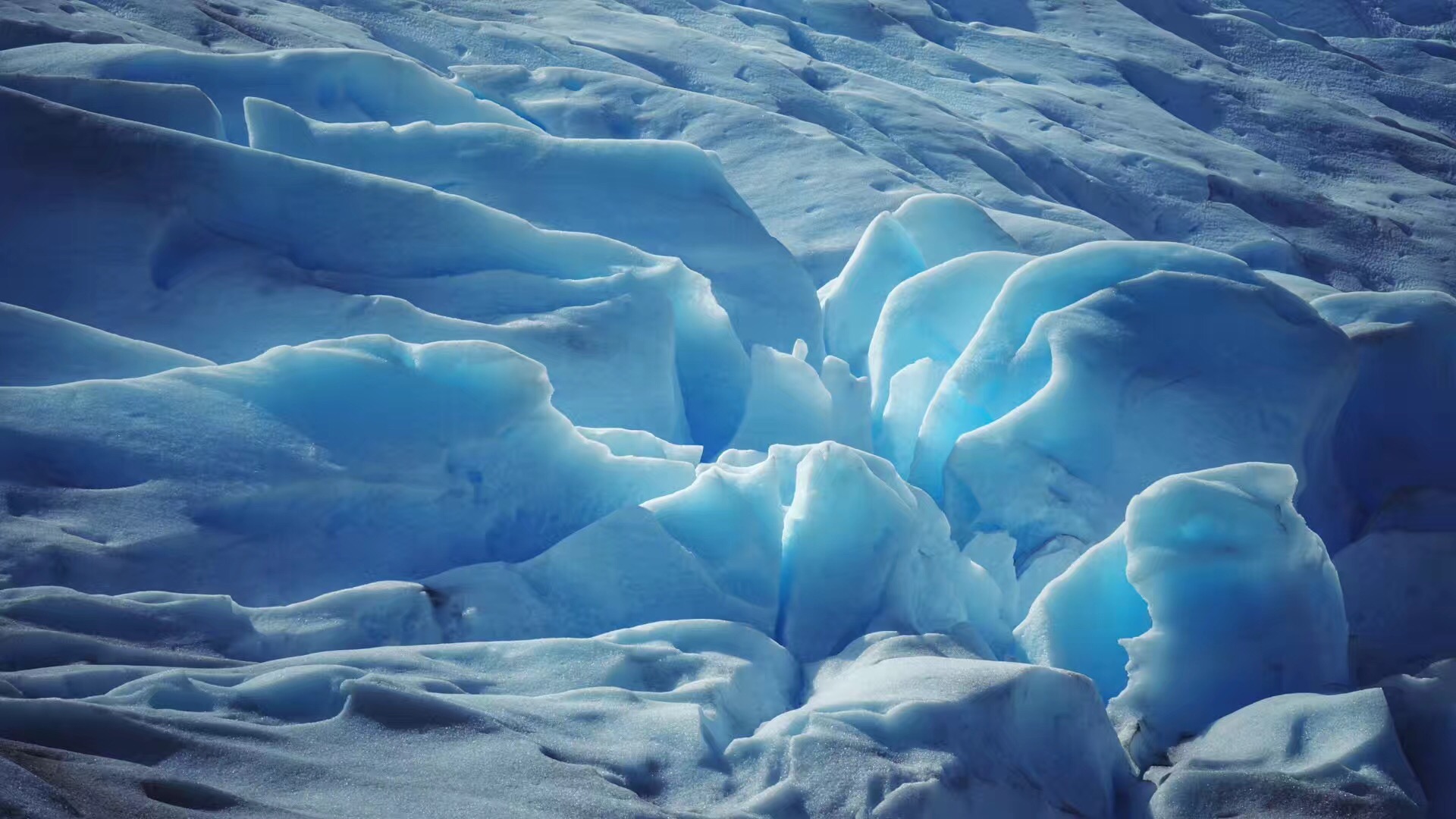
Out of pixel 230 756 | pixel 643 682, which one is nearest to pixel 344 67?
pixel 643 682

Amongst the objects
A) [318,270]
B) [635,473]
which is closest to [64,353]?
[318,270]

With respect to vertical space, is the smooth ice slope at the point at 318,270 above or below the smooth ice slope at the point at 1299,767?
above

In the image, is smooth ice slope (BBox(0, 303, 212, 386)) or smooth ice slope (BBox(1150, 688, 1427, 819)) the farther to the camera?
smooth ice slope (BBox(0, 303, 212, 386))

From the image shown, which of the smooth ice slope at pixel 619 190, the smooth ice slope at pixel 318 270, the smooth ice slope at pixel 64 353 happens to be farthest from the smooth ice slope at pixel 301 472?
the smooth ice slope at pixel 619 190

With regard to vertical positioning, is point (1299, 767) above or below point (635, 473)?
below

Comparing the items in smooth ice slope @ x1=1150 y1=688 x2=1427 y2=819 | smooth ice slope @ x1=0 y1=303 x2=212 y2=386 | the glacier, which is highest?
smooth ice slope @ x1=0 y1=303 x2=212 y2=386

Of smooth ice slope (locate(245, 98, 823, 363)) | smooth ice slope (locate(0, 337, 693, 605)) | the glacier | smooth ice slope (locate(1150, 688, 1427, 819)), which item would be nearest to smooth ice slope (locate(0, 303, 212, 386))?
the glacier

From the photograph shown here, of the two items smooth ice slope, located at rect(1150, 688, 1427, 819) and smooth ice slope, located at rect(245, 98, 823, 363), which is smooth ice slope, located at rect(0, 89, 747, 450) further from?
smooth ice slope, located at rect(1150, 688, 1427, 819)

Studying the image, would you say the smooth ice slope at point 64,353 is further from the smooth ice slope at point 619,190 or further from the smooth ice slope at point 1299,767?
the smooth ice slope at point 1299,767

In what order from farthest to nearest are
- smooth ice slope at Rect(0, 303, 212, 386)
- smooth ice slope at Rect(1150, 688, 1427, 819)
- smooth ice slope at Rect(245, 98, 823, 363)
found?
smooth ice slope at Rect(245, 98, 823, 363) < smooth ice slope at Rect(0, 303, 212, 386) < smooth ice slope at Rect(1150, 688, 1427, 819)

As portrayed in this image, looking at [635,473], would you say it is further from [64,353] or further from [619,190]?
[619,190]
